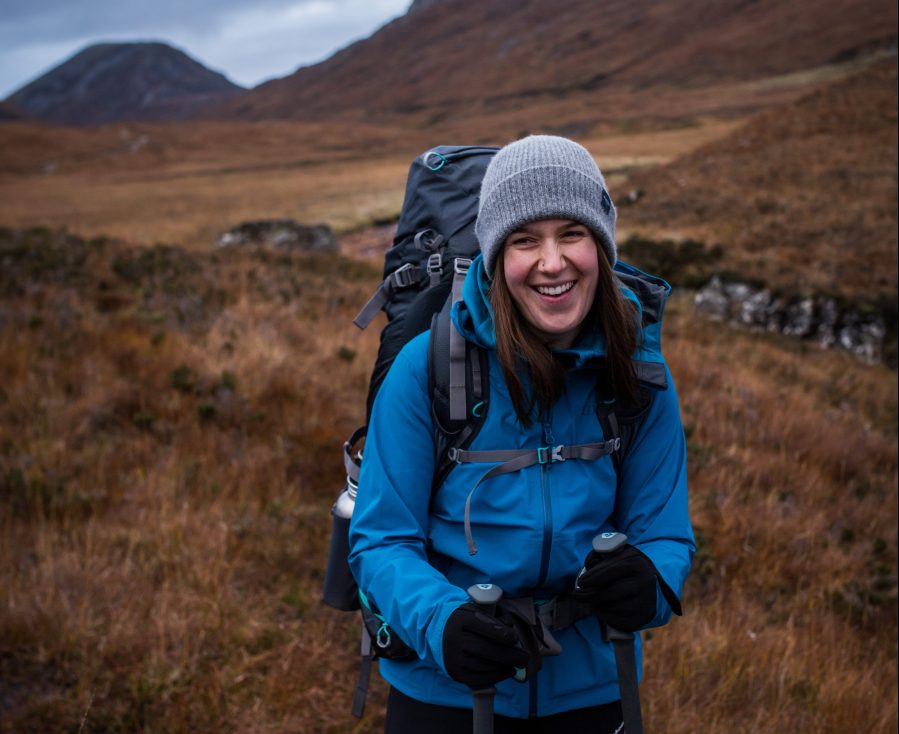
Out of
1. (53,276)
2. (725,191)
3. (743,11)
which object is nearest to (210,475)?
(53,276)

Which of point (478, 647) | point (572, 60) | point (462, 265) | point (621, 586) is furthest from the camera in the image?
point (572, 60)

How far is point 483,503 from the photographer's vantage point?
1.74 metres

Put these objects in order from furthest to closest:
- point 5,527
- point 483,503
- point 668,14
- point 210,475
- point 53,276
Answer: point 668,14, point 53,276, point 210,475, point 5,527, point 483,503

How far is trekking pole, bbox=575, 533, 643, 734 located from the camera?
1.60 meters

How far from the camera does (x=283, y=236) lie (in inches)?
739

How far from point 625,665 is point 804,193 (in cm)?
1922

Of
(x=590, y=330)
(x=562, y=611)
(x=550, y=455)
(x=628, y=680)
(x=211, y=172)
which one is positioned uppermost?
(x=211, y=172)

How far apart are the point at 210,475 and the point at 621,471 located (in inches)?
118

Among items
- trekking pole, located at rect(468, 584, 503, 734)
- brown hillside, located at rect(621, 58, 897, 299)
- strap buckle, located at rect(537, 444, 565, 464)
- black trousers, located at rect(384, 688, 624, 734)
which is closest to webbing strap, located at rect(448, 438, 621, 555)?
strap buckle, located at rect(537, 444, 565, 464)

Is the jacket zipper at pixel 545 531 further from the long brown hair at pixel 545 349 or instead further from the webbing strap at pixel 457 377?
the webbing strap at pixel 457 377

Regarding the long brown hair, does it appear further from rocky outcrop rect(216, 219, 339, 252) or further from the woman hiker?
rocky outcrop rect(216, 219, 339, 252)

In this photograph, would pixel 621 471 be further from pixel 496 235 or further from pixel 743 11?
pixel 743 11

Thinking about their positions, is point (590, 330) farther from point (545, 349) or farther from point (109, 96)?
point (109, 96)

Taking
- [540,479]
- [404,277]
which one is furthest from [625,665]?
[404,277]
